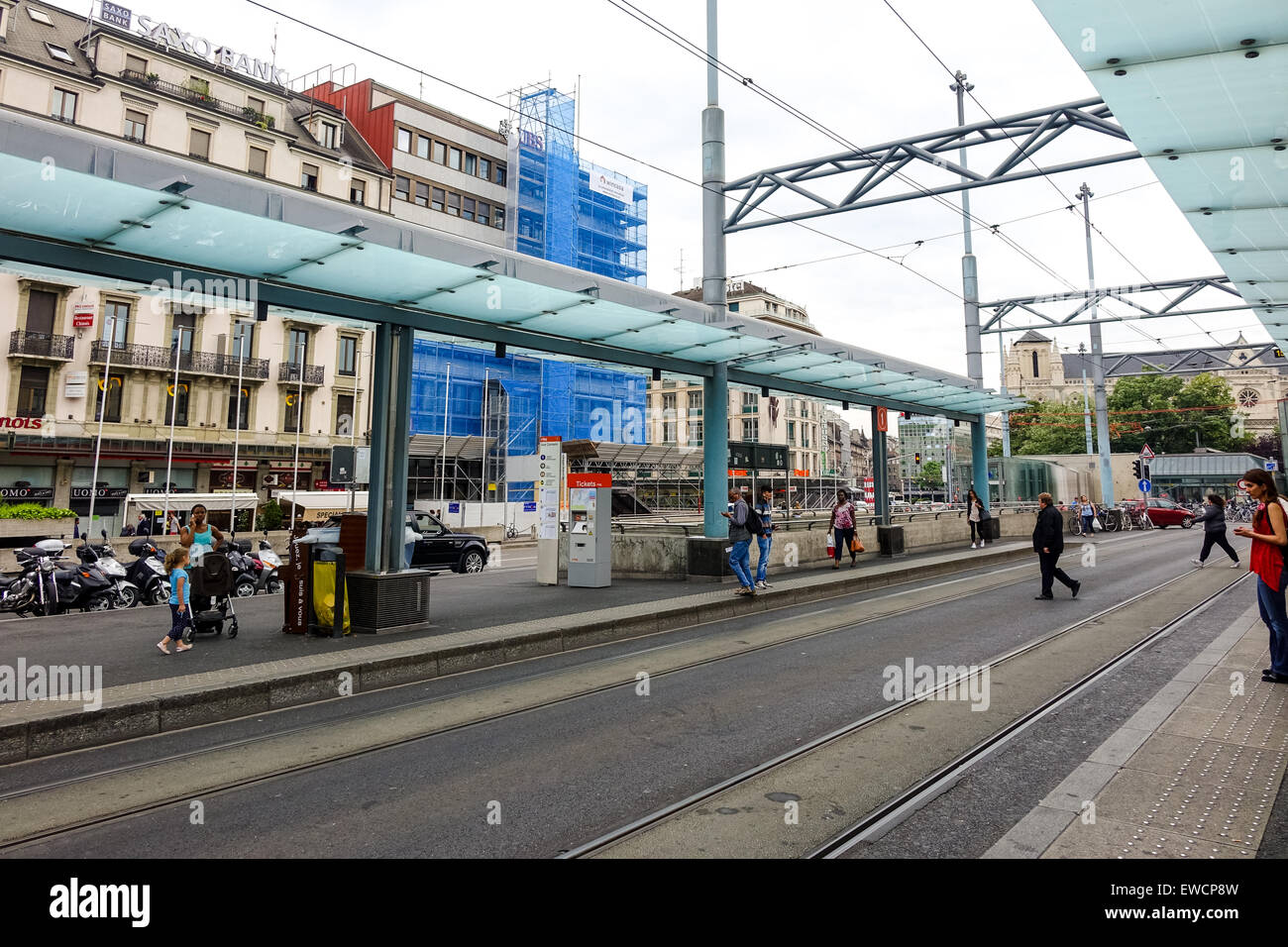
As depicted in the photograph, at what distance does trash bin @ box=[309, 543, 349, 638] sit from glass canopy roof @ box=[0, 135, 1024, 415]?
3561 millimetres

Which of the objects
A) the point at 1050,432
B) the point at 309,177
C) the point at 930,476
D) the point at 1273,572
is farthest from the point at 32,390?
the point at 930,476

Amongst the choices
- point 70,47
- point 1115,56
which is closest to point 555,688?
point 1115,56

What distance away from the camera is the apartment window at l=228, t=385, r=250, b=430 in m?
37.7

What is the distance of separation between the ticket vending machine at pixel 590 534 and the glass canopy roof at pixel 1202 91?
992 centimetres

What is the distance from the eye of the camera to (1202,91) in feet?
21.4

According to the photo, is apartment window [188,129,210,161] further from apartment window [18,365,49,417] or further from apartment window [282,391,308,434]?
apartment window [18,365,49,417]

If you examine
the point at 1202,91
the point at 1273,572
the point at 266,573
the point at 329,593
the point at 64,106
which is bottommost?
the point at 266,573

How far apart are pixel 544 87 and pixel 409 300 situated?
48.8m

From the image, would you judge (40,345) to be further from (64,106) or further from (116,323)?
(64,106)

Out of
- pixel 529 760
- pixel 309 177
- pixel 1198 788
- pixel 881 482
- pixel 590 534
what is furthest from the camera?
pixel 309 177

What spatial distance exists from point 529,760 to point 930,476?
416ft

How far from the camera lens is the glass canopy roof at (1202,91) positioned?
5.53 m

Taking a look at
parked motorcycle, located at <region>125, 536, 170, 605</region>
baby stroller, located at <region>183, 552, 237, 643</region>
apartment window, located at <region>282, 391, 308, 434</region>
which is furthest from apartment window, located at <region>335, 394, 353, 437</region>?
baby stroller, located at <region>183, 552, 237, 643</region>
